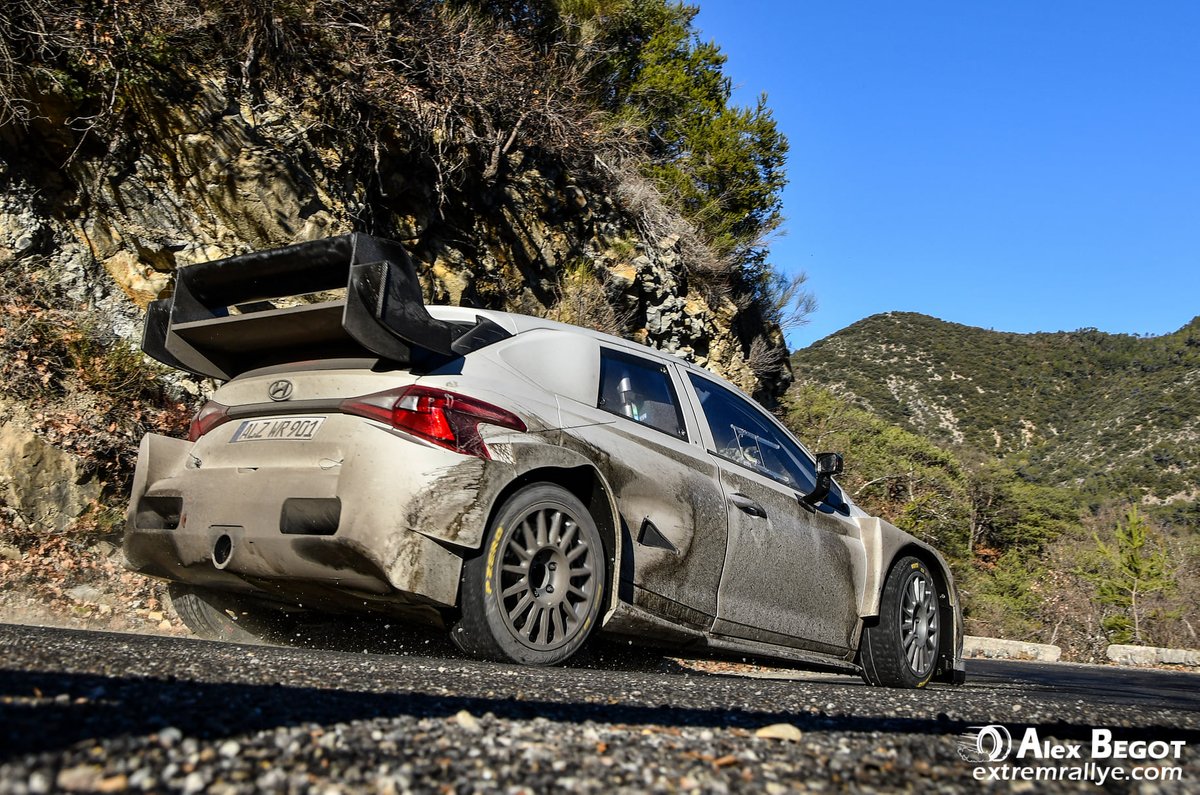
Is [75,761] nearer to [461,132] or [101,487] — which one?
[101,487]

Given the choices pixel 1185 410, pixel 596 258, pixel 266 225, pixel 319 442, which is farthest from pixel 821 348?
pixel 319 442

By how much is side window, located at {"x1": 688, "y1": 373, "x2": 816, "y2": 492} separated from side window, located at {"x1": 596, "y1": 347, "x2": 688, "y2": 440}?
0.87 ft

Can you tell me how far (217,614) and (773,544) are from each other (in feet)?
9.91

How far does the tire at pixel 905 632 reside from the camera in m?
5.86

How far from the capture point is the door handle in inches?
208

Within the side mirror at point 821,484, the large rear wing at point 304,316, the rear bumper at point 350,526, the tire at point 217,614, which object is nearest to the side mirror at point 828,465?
the side mirror at point 821,484

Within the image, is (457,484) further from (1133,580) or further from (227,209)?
(1133,580)

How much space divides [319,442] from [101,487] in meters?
4.38

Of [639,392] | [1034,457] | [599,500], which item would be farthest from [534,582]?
[1034,457]

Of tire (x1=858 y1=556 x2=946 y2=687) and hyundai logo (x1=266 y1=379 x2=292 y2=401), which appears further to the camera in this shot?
tire (x1=858 y1=556 x2=946 y2=687)

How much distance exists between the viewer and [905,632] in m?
6.08

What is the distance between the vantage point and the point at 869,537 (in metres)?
6.12

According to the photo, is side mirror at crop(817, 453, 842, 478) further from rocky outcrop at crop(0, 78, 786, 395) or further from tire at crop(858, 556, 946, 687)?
rocky outcrop at crop(0, 78, 786, 395)

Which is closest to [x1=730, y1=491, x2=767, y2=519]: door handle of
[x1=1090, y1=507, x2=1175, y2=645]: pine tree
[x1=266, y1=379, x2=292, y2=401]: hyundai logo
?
[x1=266, y1=379, x2=292, y2=401]: hyundai logo
